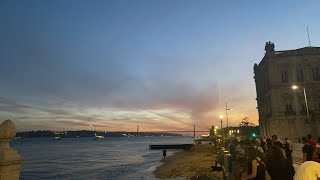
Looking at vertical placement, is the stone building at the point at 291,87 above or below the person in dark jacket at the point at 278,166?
above

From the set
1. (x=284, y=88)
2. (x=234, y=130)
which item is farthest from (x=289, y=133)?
(x=234, y=130)

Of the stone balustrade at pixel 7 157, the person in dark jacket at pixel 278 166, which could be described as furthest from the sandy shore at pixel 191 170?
the stone balustrade at pixel 7 157

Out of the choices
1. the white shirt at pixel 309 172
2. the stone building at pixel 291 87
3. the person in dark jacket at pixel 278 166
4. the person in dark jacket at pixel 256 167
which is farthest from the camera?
the stone building at pixel 291 87

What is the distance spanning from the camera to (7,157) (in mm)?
6004

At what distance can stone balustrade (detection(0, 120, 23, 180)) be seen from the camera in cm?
593

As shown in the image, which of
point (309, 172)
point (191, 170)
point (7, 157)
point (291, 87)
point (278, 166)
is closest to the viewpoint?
point (309, 172)

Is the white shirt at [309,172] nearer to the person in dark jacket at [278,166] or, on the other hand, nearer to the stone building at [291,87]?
the person in dark jacket at [278,166]

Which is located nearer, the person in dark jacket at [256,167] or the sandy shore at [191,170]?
the person in dark jacket at [256,167]

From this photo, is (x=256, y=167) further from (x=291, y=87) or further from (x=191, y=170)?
(x=291, y=87)

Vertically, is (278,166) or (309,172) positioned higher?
(309,172)

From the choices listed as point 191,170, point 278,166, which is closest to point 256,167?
point 278,166

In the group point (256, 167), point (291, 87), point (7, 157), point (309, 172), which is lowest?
point (256, 167)

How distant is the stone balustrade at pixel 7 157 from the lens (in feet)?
19.5

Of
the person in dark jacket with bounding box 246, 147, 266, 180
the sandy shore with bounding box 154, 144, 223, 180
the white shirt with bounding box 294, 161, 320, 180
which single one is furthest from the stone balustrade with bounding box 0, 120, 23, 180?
the sandy shore with bounding box 154, 144, 223, 180
